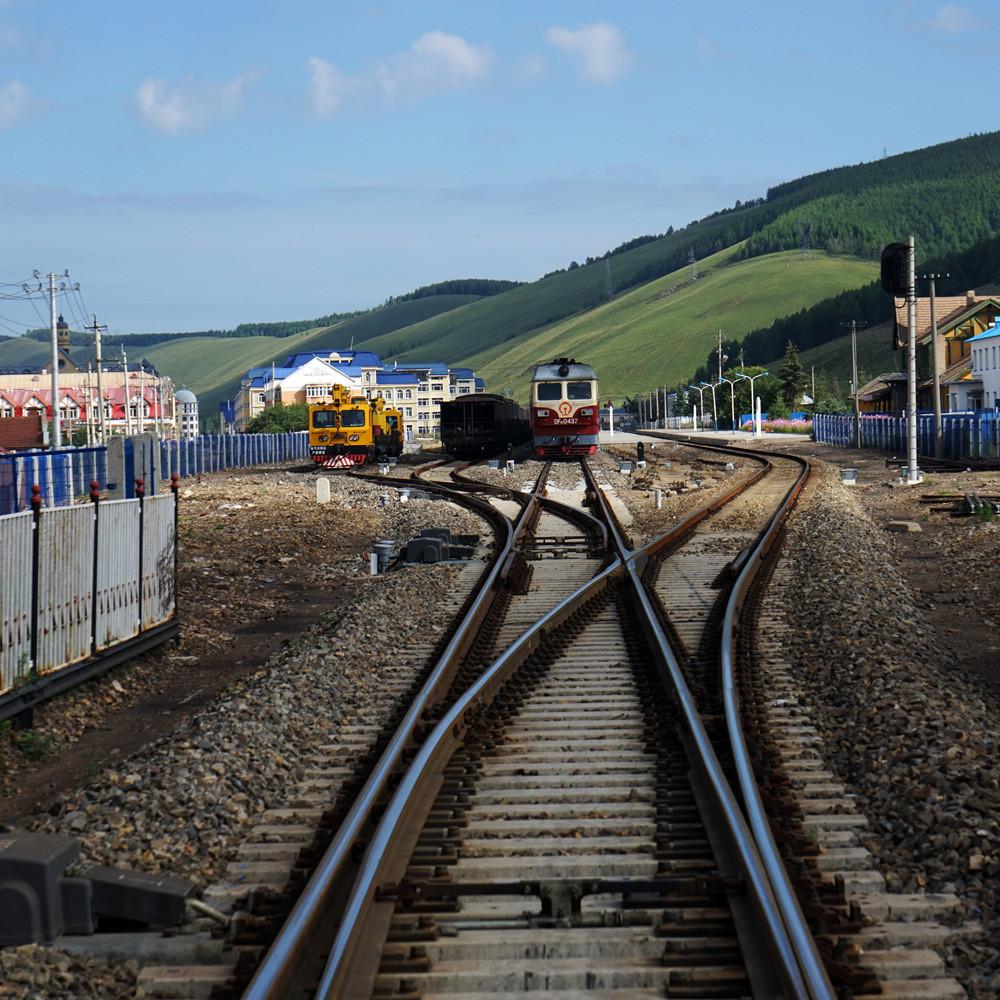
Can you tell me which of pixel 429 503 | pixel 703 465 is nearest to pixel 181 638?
pixel 429 503

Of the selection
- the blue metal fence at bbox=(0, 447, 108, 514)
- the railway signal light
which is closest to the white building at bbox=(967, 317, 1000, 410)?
the railway signal light

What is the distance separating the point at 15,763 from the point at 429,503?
21411 mm

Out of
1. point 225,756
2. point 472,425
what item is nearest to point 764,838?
point 225,756

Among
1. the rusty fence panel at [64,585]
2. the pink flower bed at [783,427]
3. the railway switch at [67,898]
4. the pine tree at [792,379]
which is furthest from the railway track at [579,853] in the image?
the pine tree at [792,379]

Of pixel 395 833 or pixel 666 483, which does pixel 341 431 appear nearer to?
pixel 666 483

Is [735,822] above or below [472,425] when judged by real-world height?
below

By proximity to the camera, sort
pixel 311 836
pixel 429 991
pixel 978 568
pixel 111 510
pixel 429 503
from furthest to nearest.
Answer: pixel 429 503 → pixel 978 568 → pixel 111 510 → pixel 311 836 → pixel 429 991

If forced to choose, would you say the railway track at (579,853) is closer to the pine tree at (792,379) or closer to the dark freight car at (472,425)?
the dark freight car at (472,425)

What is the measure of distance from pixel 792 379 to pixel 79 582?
135826mm

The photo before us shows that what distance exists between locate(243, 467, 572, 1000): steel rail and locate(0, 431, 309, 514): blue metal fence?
211 inches

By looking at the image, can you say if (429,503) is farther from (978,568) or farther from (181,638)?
(181,638)

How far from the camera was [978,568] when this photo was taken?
1852cm

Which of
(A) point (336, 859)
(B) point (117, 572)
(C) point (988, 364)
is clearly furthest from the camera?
(C) point (988, 364)

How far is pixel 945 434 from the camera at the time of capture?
171ft
